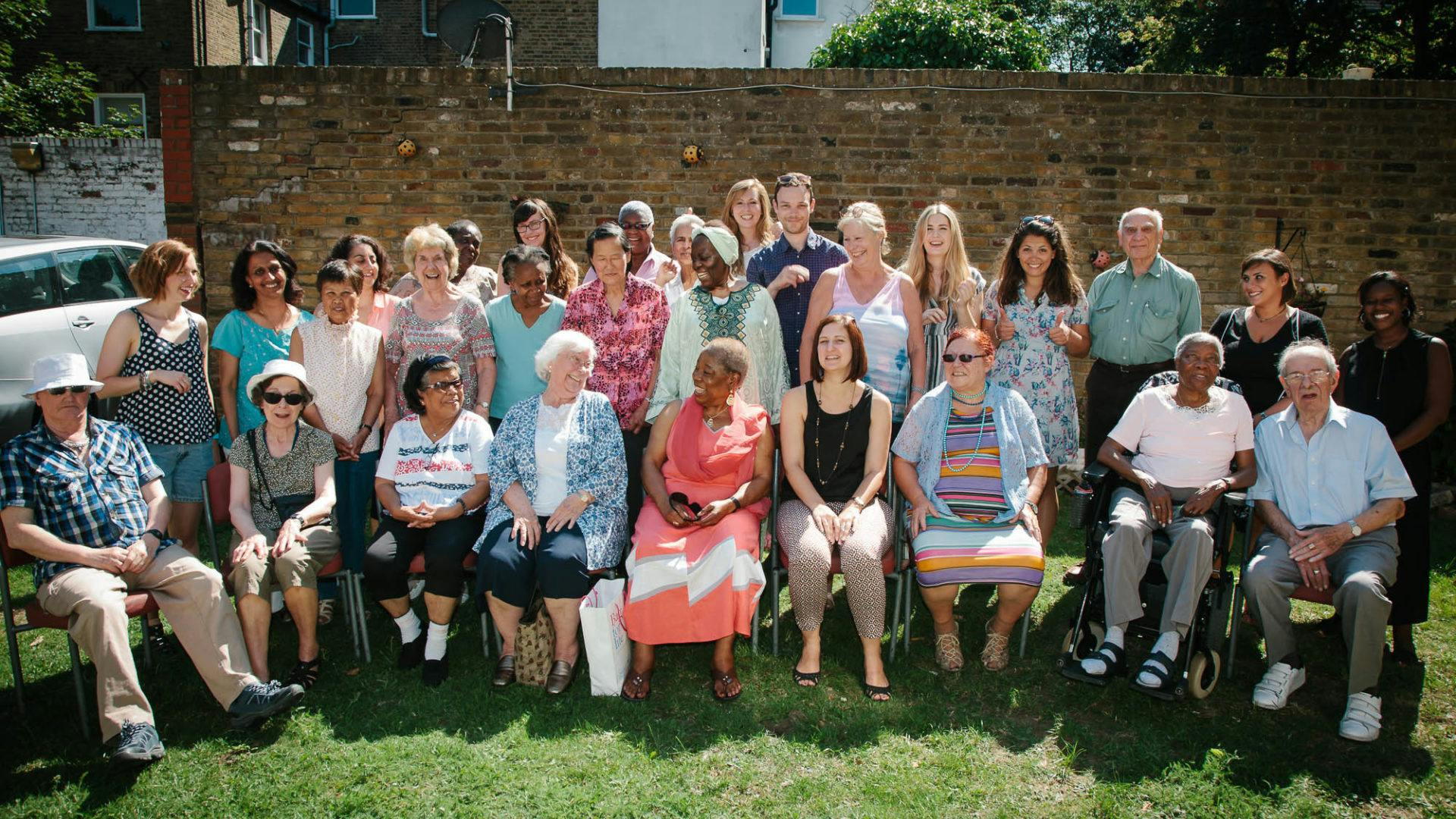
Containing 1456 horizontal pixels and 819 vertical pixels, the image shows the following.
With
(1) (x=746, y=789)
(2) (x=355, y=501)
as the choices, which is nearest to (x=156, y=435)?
(2) (x=355, y=501)

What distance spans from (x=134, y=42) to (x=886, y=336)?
19.9 metres

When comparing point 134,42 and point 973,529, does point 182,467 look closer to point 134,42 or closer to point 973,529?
point 973,529

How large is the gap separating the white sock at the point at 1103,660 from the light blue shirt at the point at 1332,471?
92 cm

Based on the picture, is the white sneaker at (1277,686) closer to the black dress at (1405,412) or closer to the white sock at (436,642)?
the black dress at (1405,412)

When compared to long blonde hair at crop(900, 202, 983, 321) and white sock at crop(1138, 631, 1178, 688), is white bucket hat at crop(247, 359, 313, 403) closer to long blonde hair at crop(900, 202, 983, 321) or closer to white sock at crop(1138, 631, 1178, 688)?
long blonde hair at crop(900, 202, 983, 321)

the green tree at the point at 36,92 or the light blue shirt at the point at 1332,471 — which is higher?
the green tree at the point at 36,92

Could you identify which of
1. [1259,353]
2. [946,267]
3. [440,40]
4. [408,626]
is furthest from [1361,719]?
[440,40]

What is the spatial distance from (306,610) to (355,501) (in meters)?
0.67

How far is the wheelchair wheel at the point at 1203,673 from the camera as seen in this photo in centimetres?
363

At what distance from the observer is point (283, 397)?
12.8 feet

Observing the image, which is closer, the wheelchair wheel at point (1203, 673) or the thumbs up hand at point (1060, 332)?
the wheelchair wheel at point (1203, 673)

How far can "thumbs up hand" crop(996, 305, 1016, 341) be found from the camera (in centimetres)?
455

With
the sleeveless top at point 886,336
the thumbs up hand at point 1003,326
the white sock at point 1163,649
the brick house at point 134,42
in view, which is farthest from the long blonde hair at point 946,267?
the brick house at point 134,42

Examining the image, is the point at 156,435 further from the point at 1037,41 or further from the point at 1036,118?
the point at 1037,41
